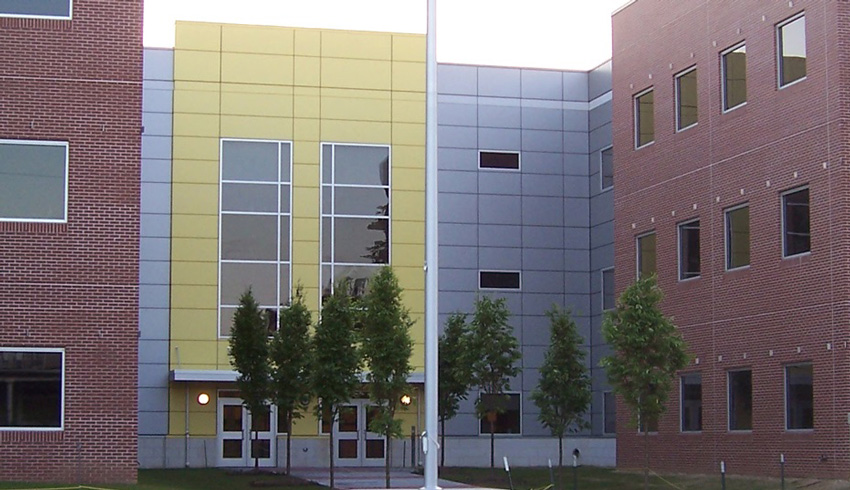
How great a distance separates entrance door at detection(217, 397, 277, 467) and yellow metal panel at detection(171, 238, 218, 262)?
16.8 ft

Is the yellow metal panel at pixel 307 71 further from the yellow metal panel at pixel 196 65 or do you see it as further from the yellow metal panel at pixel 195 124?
the yellow metal panel at pixel 195 124

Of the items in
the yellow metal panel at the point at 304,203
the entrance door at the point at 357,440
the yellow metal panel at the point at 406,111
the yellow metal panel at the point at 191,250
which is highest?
the yellow metal panel at the point at 406,111

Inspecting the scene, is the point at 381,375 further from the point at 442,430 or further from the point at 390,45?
the point at 390,45

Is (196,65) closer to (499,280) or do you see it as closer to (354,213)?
(354,213)

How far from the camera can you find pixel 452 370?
43.9 m

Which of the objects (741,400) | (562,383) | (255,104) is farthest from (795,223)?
(255,104)

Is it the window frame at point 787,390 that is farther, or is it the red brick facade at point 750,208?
the window frame at point 787,390

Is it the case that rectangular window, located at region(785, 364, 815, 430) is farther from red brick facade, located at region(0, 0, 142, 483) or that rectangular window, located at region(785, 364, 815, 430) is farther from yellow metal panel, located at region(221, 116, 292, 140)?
yellow metal panel, located at region(221, 116, 292, 140)

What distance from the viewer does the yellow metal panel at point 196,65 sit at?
4903 centimetres

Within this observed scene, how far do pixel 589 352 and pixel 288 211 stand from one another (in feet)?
43.3

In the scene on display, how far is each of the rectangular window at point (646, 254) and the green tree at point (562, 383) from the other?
10.9ft

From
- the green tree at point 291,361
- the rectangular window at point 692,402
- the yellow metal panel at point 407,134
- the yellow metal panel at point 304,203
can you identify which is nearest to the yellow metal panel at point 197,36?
the yellow metal panel at point 304,203

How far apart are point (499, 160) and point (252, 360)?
1530 centimetres

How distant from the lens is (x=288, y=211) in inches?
1948
